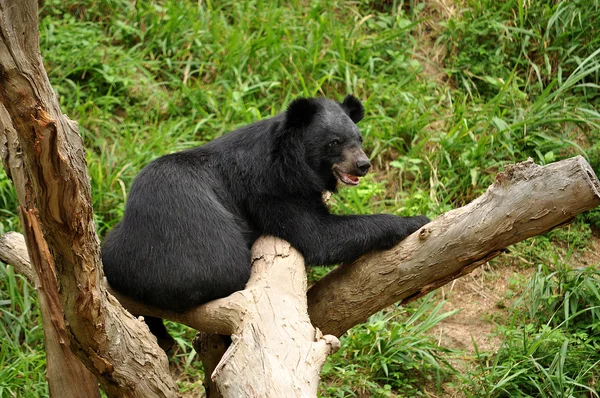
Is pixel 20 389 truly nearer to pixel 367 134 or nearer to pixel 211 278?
pixel 211 278

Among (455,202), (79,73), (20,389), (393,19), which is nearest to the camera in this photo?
(20,389)

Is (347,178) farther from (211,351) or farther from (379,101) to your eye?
(379,101)

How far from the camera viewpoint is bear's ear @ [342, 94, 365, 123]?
5.05 meters

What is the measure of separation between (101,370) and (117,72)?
4501mm

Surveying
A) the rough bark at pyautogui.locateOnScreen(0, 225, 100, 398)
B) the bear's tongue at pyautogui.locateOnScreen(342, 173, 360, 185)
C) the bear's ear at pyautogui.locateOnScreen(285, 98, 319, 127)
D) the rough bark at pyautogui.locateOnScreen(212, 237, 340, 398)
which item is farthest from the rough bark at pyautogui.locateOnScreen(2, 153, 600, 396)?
the bear's ear at pyautogui.locateOnScreen(285, 98, 319, 127)

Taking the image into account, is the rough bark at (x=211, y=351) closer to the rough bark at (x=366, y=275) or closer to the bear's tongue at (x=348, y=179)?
the rough bark at (x=366, y=275)

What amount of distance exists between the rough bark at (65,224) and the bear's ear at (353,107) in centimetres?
227

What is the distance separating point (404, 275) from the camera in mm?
4031

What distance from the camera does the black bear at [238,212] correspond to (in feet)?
13.1

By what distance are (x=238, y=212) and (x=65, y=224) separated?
5.66 ft

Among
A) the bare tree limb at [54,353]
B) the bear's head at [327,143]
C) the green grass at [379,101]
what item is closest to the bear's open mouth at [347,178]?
the bear's head at [327,143]

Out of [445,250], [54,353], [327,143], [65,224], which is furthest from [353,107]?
[65,224]

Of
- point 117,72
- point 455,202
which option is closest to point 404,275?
point 455,202

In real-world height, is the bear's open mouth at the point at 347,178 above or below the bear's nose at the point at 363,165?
below
